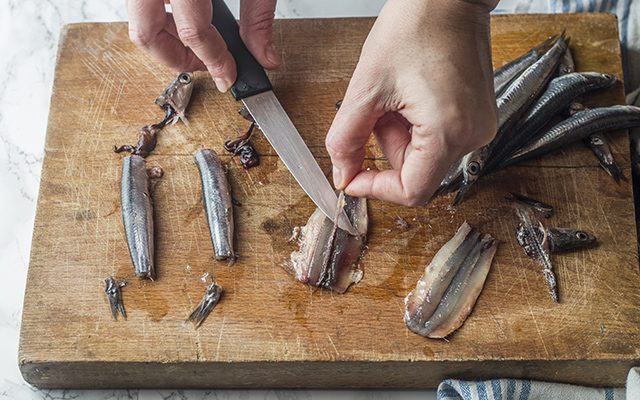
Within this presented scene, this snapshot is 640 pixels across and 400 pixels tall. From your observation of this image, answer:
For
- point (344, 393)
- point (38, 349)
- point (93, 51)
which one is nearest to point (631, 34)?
point (344, 393)

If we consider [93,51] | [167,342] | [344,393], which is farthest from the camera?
[93,51]

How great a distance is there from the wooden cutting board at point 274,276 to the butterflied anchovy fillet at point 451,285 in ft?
0.14

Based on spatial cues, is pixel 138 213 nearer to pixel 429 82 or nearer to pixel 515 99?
pixel 429 82

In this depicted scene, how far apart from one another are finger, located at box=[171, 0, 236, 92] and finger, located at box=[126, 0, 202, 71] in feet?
0.47

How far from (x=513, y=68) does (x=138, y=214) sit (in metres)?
1.69

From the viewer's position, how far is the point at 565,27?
12.6 ft

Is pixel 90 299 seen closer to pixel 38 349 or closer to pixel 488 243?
pixel 38 349

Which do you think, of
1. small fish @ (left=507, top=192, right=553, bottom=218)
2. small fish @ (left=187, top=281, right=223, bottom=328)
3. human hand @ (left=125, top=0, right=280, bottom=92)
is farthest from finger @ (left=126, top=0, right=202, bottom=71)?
small fish @ (left=507, top=192, right=553, bottom=218)

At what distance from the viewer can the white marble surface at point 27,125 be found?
341cm

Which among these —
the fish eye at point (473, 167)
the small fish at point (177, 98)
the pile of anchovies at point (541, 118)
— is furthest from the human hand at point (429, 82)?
the small fish at point (177, 98)

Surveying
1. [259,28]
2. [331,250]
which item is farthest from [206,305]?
[259,28]

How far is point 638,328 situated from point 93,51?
2536 mm

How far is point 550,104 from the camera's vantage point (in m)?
3.53

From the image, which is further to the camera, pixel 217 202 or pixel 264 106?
pixel 264 106
